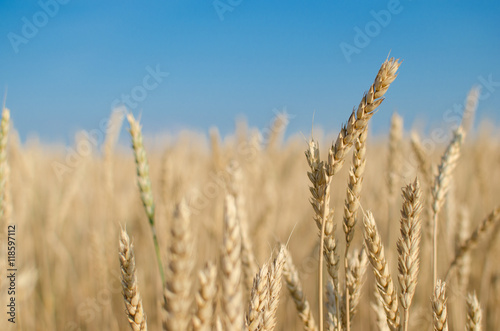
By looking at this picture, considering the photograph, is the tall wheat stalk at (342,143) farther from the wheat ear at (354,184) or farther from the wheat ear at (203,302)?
the wheat ear at (203,302)

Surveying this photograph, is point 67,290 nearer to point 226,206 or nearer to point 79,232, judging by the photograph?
point 79,232

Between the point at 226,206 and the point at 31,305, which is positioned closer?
the point at 226,206

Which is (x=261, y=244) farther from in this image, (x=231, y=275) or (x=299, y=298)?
(x=231, y=275)

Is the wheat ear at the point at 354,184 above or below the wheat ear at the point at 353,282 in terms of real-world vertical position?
above

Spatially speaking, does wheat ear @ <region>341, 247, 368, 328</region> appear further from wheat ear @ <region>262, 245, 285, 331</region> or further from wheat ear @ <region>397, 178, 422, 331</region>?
wheat ear @ <region>262, 245, 285, 331</region>

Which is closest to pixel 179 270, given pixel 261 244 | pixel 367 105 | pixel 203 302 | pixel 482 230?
pixel 203 302

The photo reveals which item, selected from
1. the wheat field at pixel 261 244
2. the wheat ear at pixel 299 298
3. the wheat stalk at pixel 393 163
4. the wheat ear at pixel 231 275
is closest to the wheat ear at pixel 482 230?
the wheat field at pixel 261 244

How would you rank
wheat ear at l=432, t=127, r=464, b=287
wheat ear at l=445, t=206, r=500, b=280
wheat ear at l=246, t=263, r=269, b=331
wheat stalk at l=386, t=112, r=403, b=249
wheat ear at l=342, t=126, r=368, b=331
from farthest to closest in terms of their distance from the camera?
wheat stalk at l=386, t=112, r=403, b=249 < wheat ear at l=445, t=206, r=500, b=280 < wheat ear at l=432, t=127, r=464, b=287 < wheat ear at l=342, t=126, r=368, b=331 < wheat ear at l=246, t=263, r=269, b=331

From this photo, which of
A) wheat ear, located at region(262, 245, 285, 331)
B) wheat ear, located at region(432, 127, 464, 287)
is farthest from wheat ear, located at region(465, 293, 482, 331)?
wheat ear, located at region(262, 245, 285, 331)

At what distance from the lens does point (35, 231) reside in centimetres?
313

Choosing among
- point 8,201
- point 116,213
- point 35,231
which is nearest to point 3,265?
point 8,201

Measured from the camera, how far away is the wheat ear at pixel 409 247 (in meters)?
0.88

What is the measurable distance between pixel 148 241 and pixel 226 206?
2.14 meters

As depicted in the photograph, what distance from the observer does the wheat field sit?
30.2 inches
